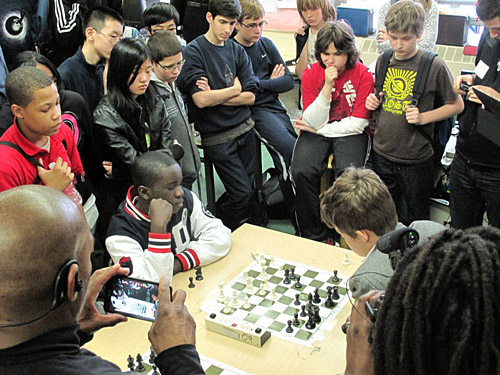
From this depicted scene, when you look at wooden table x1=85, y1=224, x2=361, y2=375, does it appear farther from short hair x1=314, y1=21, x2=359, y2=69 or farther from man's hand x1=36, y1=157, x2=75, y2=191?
short hair x1=314, y1=21, x2=359, y2=69

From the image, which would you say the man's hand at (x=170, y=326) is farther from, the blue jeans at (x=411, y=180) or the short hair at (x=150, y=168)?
the blue jeans at (x=411, y=180)

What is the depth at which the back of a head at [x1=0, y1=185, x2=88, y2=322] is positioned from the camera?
4.24 ft

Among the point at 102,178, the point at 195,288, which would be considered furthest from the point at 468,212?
the point at 102,178

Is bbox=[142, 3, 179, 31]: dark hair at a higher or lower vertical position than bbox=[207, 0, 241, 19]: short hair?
lower

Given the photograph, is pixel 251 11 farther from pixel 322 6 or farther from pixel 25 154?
pixel 25 154

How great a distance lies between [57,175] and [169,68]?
3.95 ft

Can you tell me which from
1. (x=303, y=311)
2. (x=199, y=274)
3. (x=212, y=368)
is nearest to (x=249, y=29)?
(x=199, y=274)

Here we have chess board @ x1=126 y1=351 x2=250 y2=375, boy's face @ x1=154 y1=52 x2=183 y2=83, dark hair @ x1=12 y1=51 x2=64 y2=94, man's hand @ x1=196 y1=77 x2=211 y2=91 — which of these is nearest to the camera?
chess board @ x1=126 y1=351 x2=250 y2=375

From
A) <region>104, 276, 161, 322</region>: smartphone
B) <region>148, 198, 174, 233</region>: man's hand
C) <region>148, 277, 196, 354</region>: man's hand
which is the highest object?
<region>148, 277, 196, 354</region>: man's hand

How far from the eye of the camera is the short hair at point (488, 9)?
308cm

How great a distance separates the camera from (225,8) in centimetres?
402

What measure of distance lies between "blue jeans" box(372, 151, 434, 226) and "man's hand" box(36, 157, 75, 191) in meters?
2.01

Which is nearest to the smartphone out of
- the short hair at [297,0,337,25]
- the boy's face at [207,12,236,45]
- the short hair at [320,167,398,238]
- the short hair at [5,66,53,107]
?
the short hair at [320,167,398,238]

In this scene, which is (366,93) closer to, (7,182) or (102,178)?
(102,178)
